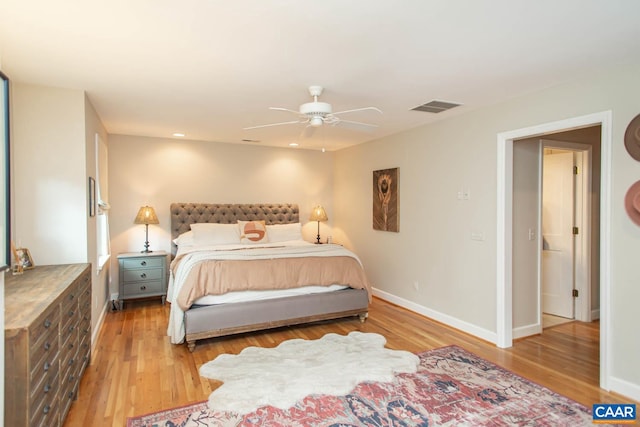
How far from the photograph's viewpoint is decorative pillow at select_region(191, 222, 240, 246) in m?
5.14

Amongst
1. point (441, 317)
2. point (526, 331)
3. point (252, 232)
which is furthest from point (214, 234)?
point (526, 331)

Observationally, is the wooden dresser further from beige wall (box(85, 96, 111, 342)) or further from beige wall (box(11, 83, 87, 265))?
beige wall (box(85, 96, 111, 342))

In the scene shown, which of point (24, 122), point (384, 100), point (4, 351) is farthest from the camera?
point (384, 100)

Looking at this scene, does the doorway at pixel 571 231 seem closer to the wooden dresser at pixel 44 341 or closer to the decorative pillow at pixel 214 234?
the decorative pillow at pixel 214 234

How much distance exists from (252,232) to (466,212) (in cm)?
299

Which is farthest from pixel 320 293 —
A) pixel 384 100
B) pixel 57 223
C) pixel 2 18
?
pixel 2 18

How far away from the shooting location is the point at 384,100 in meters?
3.45

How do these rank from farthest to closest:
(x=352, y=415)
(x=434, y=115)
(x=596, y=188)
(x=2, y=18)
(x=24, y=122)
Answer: (x=596, y=188)
(x=434, y=115)
(x=24, y=122)
(x=352, y=415)
(x=2, y=18)

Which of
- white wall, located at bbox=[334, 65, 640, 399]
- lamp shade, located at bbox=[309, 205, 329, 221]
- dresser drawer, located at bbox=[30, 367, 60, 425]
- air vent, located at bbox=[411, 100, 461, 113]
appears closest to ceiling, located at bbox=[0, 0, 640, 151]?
air vent, located at bbox=[411, 100, 461, 113]

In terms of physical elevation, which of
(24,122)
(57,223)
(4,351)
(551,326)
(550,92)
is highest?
(550,92)

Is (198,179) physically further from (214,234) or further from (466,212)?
(466,212)

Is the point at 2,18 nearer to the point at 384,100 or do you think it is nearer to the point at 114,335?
the point at 384,100

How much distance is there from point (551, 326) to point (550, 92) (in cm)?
270

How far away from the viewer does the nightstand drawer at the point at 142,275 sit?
4777 millimetres
